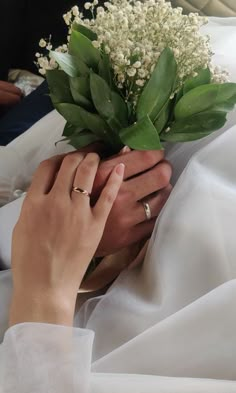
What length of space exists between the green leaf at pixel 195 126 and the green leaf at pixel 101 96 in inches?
3.3

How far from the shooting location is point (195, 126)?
74 cm

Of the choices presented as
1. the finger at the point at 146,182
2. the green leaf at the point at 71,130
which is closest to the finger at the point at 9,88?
the green leaf at the point at 71,130

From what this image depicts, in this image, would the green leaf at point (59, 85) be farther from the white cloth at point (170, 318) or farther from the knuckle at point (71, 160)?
the white cloth at point (170, 318)

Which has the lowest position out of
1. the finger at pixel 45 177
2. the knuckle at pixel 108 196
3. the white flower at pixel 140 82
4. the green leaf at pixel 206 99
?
the knuckle at pixel 108 196

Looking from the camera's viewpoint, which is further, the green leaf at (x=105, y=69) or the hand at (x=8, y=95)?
the hand at (x=8, y=95)

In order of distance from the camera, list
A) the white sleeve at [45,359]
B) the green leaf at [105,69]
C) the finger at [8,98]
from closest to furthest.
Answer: the white sleeve at [45,359] → the green leaf at [105,69] → the finger at [8,98]

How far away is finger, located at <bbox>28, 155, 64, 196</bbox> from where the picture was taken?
740mm

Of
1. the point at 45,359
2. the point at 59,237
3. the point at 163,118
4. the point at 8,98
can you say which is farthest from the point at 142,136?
the point at 8,98

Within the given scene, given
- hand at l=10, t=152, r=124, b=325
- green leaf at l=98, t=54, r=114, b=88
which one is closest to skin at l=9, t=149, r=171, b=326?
hand at l=10, t=152, r=124, b=325

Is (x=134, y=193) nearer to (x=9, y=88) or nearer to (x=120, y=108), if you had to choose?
(x=120, y=108)

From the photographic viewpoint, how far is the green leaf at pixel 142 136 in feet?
2.25

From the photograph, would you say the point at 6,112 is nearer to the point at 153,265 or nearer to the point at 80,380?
the point at 153,265

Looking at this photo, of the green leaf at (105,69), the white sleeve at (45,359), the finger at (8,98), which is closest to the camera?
the white sleeve at (45,359)

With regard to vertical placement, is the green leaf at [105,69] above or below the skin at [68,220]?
above
